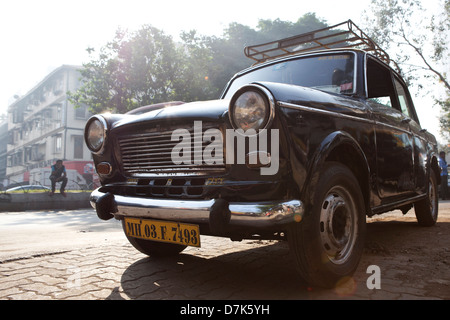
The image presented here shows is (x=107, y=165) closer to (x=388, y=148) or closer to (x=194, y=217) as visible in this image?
(x=194, y=217)

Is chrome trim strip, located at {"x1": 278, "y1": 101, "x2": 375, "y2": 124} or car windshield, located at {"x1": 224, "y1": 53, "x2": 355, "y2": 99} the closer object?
chrome trim strip, located at {"x1": 278, "y1": 101, "x2": 375, "y2": 124}

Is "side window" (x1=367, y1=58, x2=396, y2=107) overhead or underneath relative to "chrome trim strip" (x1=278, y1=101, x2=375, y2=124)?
overhead

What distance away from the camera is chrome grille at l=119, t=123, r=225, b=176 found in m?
2.31

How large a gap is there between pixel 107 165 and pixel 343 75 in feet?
7.07

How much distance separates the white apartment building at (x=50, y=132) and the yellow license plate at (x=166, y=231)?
2336 centimetres

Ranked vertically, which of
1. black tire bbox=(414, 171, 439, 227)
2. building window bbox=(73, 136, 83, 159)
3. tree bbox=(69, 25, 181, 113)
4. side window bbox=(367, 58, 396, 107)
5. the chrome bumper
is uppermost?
tree bbox=(69, 25, 181, 113)

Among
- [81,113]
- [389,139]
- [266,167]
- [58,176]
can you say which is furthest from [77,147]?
[266,167]

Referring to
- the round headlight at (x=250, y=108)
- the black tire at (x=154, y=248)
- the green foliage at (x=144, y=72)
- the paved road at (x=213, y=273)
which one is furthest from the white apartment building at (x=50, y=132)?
the round headlight at (x=250, y=108)

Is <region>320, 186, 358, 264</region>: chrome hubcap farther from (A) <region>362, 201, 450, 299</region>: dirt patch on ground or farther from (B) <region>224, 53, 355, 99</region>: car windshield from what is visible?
(B) <region>224, 53, 355, 99</region>: car windshield

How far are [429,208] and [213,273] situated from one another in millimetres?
3476

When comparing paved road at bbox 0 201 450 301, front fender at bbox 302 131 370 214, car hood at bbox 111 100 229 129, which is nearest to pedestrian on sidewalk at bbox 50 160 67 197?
paved road at bbox 0 201 450 301

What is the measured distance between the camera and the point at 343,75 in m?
3.16

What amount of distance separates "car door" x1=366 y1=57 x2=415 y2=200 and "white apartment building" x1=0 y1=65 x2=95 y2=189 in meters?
23.3

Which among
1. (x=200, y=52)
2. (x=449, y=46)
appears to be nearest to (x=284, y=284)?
(x=200, y=52)
